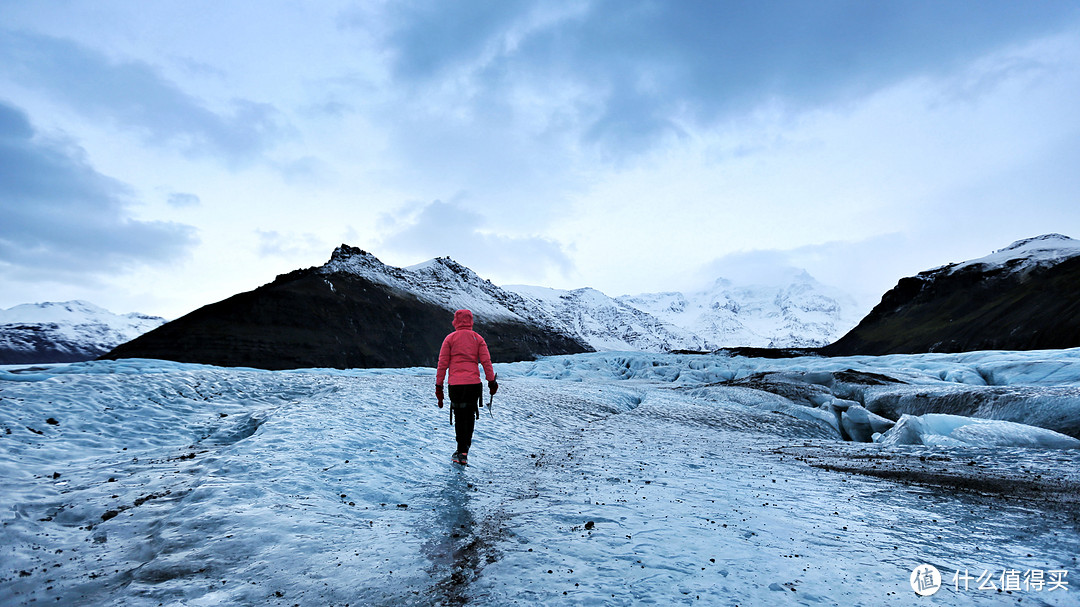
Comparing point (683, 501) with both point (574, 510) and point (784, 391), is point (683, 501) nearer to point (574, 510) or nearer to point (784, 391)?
point (574, 510)

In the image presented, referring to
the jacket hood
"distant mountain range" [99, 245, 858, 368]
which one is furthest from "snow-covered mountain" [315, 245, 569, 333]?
the jacket hood

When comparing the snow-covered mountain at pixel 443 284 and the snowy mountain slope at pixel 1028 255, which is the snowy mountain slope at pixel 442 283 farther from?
the snowy mountain slope at pixel 1028 255

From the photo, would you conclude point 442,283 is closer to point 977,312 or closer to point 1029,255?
point 977,312

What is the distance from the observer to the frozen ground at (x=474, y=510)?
4.72 m

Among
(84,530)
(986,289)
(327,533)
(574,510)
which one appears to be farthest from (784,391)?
(986,289)

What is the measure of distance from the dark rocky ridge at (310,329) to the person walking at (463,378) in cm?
5835

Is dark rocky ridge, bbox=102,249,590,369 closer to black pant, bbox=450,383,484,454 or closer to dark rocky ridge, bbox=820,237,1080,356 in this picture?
black pant, bbox=450,383,484,454

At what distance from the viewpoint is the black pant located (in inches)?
383

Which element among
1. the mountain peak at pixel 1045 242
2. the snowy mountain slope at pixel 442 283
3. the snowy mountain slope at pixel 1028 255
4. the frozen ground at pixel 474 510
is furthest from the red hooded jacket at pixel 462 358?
the mountain peak at pixel 1045 242

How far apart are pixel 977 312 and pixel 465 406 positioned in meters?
105

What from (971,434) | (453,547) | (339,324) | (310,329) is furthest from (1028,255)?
(453,547)

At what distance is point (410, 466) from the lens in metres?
9.63

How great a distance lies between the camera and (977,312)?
3246 inches

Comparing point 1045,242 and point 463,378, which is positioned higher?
point 1045,242
